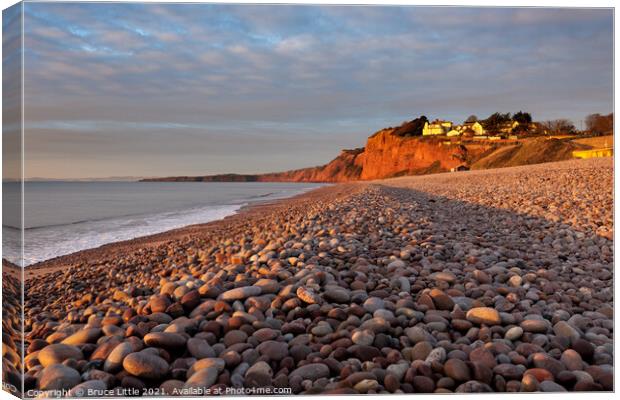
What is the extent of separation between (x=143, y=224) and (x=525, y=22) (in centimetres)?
917

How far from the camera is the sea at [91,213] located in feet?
8.09

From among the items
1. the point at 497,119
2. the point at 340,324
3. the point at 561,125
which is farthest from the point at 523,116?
the point at 340,324

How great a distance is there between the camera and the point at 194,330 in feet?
7.72

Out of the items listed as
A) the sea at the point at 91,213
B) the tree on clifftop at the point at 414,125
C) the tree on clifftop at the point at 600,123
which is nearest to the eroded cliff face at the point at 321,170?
the tree on clifftop at the point at 414,125

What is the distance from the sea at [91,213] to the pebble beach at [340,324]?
61 centimetres

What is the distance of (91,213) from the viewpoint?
11164 millimetres

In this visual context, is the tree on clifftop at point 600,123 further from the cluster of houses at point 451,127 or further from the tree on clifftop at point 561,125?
the cluster of houses at point 451,127

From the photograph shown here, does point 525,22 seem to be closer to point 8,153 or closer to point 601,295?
point 601,295

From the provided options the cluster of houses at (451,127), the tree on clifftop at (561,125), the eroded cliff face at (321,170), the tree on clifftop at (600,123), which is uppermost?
the cluster of houses at (451,127)

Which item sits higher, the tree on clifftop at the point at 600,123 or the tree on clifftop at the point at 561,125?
the tree on clifftop at the point at 561,125

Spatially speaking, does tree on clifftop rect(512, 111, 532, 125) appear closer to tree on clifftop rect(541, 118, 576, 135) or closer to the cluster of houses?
tree on clifftop rect(541, 118, 576, 135)

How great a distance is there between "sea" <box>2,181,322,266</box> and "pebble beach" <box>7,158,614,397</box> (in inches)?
23.8

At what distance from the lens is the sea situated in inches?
97.1

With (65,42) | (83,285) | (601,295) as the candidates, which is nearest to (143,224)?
(83,285)
